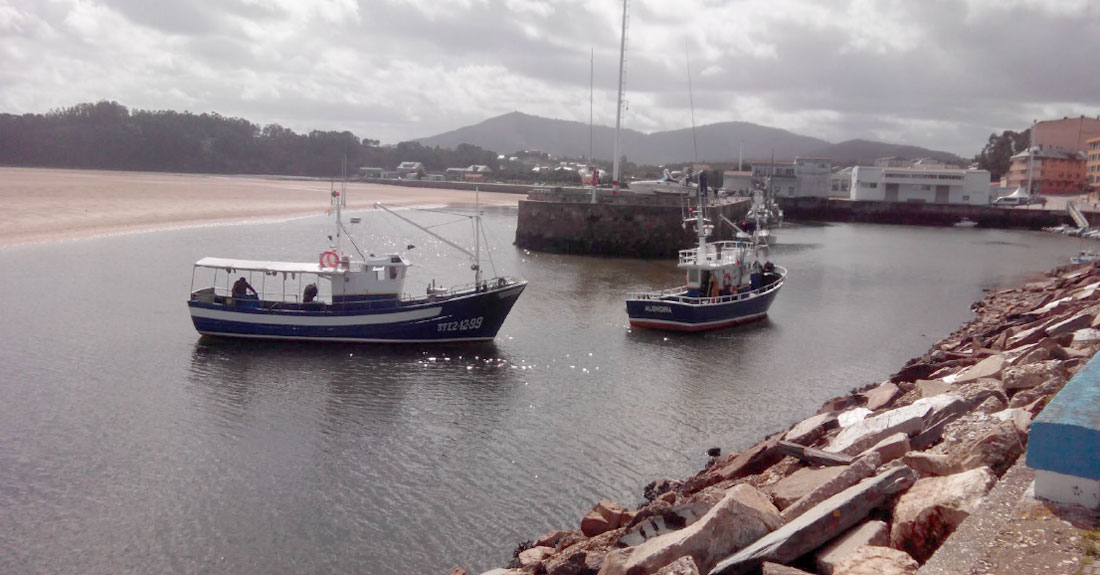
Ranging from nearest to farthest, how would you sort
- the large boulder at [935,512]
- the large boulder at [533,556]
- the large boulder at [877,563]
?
the large boulder at [877,563], the large boulder at [935,512], the large boulder at [533,556]

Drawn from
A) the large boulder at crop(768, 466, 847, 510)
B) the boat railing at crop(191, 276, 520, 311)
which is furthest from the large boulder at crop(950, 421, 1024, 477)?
the boat railing at crop(191, 276, 520, 311)

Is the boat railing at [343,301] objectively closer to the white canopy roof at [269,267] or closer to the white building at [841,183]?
the white canopy roof at [269,267]

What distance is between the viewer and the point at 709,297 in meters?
28.0

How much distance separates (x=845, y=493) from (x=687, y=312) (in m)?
19.8

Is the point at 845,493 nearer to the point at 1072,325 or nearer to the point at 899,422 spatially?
the point at 899,422

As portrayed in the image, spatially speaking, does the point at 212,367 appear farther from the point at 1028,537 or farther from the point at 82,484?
the point at 1028,537

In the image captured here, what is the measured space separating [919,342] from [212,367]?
20.9 m

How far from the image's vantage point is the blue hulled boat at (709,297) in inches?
1068

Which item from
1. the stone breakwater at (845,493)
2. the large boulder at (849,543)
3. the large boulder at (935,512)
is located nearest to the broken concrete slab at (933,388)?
the stone breakwater at (845,493)

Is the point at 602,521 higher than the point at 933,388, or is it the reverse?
→ the point at 933,388

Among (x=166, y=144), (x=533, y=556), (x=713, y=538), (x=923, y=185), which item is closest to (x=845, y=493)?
(x=713, y=538)

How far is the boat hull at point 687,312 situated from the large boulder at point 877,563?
2072cm

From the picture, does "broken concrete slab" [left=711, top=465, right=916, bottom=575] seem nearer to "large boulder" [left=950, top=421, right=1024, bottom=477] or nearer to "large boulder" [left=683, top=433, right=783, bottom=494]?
"large boulder" [left=950, top=421, right=1024, bottom=477]

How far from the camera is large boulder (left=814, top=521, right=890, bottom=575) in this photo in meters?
6.41
